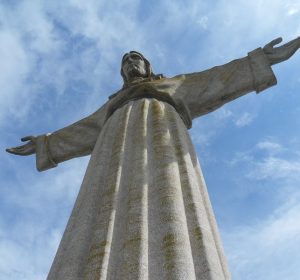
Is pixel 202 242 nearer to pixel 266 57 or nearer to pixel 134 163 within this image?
pixel 134 163

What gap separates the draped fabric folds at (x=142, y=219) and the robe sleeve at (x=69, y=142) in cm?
275

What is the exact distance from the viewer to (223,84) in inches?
317

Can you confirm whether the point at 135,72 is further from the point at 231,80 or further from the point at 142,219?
the point at 142,219

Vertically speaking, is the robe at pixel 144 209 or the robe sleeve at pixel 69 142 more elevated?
Answer: the robe sleeve at pixel 69 142

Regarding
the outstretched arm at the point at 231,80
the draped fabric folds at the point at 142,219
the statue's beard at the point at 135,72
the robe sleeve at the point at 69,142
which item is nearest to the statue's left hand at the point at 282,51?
the outstretched arm at the point at 231,80

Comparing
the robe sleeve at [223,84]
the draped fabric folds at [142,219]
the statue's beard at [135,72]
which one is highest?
the statue's beard at [135,72]

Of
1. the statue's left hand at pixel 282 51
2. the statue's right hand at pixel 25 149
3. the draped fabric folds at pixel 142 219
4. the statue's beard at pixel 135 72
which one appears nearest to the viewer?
the draped fabric folds at pixel 142 219

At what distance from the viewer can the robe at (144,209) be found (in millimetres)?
3631

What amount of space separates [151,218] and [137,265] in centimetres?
65

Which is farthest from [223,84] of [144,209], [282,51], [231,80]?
[144,209]

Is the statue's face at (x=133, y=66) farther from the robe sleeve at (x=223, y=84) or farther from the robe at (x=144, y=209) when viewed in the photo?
the robe at (x=144, y=209)

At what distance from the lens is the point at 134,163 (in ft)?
16.7

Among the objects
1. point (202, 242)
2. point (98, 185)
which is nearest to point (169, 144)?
point (98, 185)

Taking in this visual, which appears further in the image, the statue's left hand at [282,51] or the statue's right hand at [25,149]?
the statue's right hand at [25,149]
